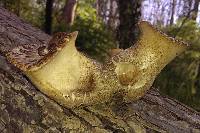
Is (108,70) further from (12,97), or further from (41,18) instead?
(41,18)

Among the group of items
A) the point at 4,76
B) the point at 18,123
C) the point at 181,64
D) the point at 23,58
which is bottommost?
the point at 181,64

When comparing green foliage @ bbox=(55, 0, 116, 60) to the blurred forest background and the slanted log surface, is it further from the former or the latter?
the slanted log surface

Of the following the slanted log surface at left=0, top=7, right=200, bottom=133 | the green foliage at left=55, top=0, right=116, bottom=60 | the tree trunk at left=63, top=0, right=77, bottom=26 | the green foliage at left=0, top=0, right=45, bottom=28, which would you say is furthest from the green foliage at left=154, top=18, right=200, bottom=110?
the tree trunk at left=63, top=0, right=77, bottom=26

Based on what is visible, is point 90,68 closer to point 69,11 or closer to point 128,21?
point 128,21

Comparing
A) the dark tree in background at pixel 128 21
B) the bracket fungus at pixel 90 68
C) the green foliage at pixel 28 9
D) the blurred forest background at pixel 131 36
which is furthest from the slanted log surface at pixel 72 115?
the green foliage at pixel 28 9

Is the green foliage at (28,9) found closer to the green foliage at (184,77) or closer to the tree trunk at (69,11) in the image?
the tree trunk at (69,11)

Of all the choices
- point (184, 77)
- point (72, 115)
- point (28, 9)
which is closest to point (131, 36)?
point (184, 77)

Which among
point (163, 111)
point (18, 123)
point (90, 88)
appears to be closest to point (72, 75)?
point (90, 88)
